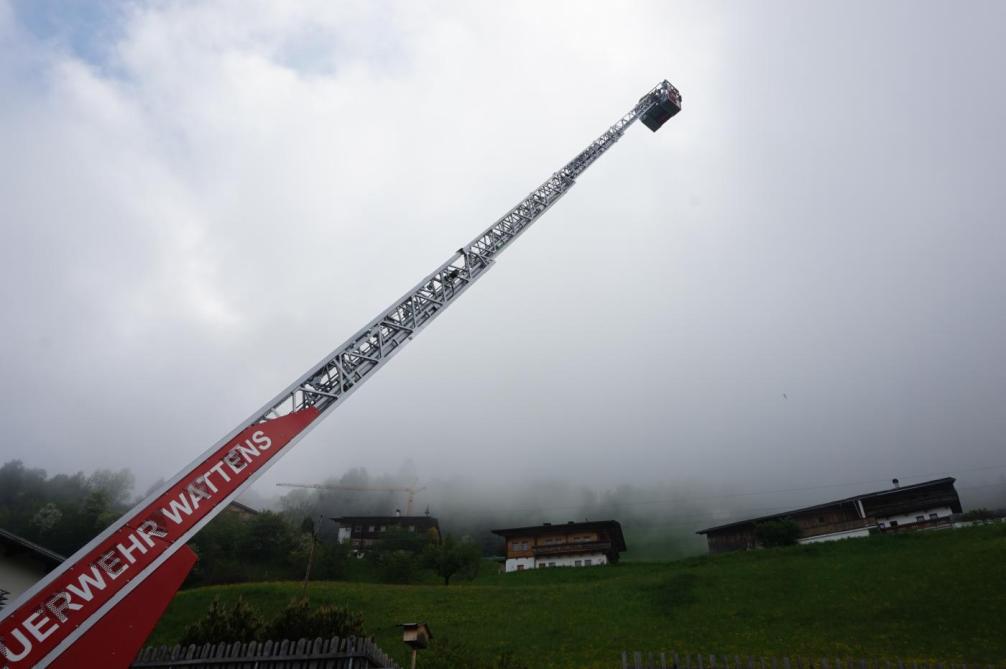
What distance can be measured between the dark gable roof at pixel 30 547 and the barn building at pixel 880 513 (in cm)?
6069

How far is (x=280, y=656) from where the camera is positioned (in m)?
13.6

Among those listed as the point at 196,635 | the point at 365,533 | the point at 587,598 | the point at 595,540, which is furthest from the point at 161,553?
the point at 365,533

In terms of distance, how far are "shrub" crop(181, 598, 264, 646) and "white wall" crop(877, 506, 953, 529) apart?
6066 cm

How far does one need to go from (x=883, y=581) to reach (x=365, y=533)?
79.4 meters

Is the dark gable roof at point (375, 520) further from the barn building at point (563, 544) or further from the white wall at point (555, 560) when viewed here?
the white wall at point (555, 560)

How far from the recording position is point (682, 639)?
29.5 metres

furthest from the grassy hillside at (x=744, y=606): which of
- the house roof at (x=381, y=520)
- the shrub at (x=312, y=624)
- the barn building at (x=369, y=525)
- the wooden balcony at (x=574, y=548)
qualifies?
the barn building at (x=369, y=525)

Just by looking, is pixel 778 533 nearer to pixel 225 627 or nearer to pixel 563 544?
pixel 563 544

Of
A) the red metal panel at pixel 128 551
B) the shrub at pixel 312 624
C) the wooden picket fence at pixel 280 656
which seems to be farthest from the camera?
the shrub at pixel 312 624

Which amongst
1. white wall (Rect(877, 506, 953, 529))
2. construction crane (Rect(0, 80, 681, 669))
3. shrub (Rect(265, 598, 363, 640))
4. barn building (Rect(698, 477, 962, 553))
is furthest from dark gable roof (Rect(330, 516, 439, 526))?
construction crane (Rect(0, 80, 681, 669))

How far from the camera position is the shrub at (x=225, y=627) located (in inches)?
961

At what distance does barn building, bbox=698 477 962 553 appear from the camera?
5866cm

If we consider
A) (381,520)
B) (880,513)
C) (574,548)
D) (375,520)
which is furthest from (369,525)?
(880,513)

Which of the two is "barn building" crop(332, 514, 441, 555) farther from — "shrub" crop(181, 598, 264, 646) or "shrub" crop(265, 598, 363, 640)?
"shrub" crop(265, 598, 363, 640)
